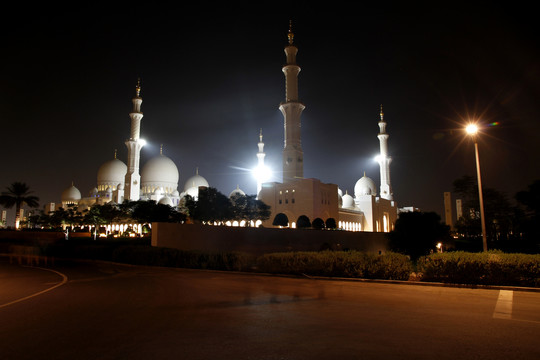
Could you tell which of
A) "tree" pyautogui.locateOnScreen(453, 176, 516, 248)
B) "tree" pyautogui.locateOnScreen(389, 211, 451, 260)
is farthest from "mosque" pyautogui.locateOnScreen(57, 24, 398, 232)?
"tree" pyautogui.locateOnScreen(453, 176, 516, 248)

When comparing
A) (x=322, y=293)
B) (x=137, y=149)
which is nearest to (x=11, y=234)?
(x=137, y=149)

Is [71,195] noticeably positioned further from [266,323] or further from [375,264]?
[266,323]

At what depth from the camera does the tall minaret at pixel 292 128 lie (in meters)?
52.7

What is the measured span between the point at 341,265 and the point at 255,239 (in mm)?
19099

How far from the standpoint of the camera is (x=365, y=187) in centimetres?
7388

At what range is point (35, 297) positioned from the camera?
33.8 feet

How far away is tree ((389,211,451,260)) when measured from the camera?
128 ft

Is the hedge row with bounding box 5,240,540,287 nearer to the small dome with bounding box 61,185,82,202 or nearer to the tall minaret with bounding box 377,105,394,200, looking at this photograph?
the tall minaret with bounding box 377,105,394,200

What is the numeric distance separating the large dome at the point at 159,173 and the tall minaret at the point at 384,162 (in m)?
38.4

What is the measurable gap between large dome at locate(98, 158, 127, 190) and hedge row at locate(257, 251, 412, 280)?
70.3 metres

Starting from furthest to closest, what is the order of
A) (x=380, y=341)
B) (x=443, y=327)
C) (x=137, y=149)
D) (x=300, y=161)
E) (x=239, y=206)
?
(x=137, y=149), (x=300, y=161), (x=239, y=206), (x=443, y=327), (x=380, y=341)

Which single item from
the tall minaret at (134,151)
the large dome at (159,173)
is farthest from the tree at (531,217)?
the large dome at (159,173)

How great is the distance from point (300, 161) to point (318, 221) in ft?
36.3

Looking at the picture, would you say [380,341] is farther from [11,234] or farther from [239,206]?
[11,234]
